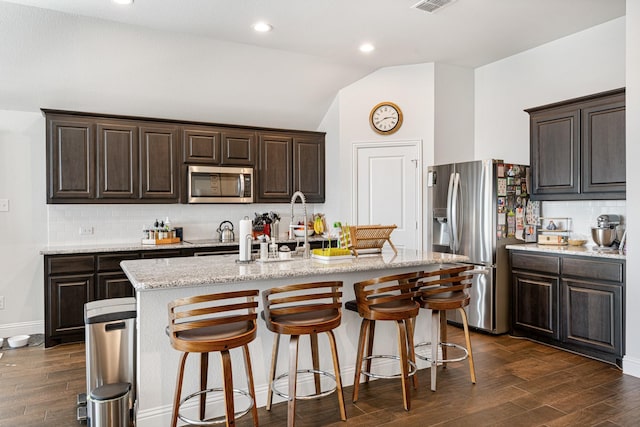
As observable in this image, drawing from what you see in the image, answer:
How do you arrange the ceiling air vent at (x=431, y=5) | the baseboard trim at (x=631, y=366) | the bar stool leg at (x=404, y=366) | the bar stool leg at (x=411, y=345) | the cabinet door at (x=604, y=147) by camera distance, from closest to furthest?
the bar stool leg at (x=404, y=366) → the bar stool leg at (x=411, y=345) → the baseboard trim at (x=631, y=366) → the ceiling air vent at (x=431, y=5) → the cabinet door at (x=604, y=147)

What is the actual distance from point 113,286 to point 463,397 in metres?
3.45

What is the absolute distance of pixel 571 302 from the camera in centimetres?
394

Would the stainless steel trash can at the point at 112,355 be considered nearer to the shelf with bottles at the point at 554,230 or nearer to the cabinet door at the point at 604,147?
the shelf with bottles at the point at 554,230

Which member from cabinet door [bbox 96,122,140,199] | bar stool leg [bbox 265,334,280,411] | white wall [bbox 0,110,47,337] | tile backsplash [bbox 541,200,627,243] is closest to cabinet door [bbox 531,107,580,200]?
tile backsplash [bbox 541,200,627,243]

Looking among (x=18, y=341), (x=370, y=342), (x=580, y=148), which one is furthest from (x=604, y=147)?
(x=18, y=341)

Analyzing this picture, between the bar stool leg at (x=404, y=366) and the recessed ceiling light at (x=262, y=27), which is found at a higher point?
the recessed ceiling light at (x=262, y=27)

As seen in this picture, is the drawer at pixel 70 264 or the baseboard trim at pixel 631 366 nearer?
the baseboard trim at pixel 631 366

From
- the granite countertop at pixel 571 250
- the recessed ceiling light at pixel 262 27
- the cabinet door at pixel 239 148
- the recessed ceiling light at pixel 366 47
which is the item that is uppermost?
the recessed ceiling light at pixel 366 47

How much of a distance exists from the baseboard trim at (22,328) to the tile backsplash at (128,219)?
0.87 meters

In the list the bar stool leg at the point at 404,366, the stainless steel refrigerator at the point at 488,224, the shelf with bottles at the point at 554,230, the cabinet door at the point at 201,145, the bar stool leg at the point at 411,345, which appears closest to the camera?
the bar stool leg at the point at 404,366

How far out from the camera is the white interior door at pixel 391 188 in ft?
17.5

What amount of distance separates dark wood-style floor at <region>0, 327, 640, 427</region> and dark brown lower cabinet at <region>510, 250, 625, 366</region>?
0.57 ft

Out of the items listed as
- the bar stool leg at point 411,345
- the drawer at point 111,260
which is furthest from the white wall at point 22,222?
the bar stool leg at point 411,345

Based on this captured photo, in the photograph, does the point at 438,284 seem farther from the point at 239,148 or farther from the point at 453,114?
the point at 239,148
